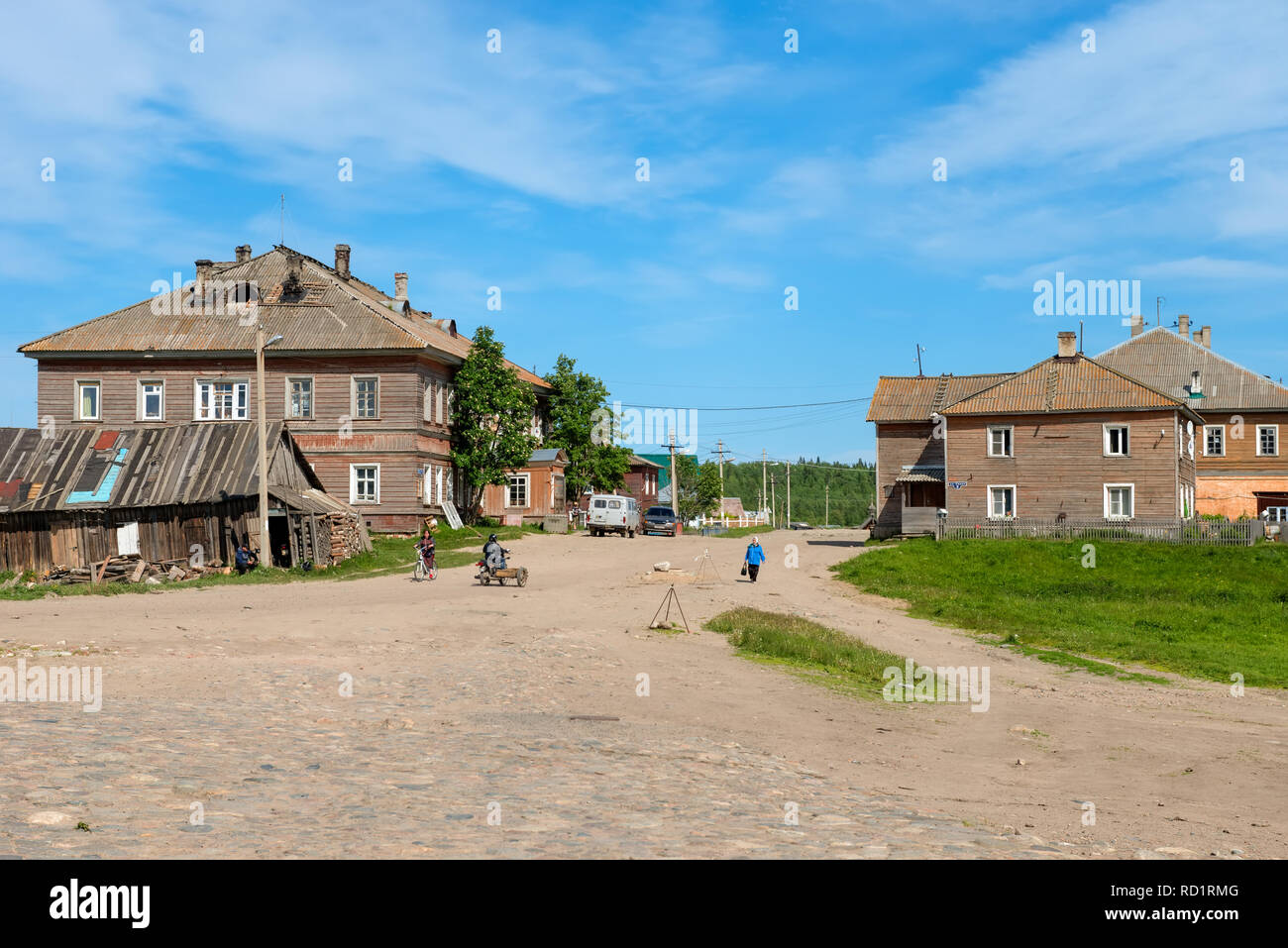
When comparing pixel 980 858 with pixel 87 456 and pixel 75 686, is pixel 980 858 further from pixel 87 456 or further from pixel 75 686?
pixel 87 456

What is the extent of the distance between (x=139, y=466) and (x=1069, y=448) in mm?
37019

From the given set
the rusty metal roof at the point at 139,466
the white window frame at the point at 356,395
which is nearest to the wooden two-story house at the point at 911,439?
the white window frame at the point at 356,395

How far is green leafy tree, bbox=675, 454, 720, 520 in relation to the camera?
10475 centimetres

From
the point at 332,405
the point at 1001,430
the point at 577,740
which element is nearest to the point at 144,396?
the point at 332,405

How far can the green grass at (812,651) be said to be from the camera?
19736 millimetres

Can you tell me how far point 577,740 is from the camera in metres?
12.9

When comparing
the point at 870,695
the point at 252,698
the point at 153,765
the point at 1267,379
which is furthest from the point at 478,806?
the point at 1267,379

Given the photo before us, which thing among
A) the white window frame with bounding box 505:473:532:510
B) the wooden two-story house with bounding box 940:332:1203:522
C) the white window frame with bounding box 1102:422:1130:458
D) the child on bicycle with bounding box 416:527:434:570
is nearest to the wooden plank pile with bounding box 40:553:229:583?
the child on bicycle with bounding box 416:527:434:570

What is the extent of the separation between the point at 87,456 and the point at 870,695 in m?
30.4

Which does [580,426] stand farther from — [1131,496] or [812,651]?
[812,651]

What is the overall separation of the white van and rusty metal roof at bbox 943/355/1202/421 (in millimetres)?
16316

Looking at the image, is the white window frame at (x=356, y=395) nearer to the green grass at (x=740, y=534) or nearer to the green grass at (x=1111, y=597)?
the green grass at (x=740, y=534)

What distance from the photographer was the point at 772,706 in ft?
53.6

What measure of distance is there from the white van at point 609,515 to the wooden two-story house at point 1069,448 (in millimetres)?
15694
